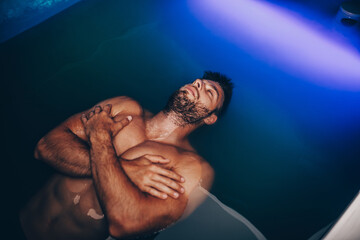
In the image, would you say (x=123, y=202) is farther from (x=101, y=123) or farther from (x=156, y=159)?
(x=101, y=123)

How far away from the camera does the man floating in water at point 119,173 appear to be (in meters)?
1.00

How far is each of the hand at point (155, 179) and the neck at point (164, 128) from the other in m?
0.32

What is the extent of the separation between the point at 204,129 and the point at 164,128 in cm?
52

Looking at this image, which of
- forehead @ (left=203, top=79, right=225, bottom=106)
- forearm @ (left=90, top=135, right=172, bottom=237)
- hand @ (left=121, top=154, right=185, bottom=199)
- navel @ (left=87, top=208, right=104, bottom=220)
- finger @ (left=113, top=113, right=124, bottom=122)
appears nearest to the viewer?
forearm @ (left=90, top=135, right=172, bottom=237)

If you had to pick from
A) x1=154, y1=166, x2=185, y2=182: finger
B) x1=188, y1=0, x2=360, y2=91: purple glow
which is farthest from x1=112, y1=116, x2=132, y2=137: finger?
x1=188, y1=0, x2=360, y2=91: purple glow

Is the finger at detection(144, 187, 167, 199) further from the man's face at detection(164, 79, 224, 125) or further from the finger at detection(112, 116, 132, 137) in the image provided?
the man's face at detection(164, 79, 224, 125)

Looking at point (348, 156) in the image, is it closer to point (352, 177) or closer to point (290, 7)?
point (352, 177)

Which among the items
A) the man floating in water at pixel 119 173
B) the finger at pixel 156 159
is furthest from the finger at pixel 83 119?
the finger at pixel 156 159

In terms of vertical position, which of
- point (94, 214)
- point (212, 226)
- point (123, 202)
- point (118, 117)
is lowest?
point (212, 226)

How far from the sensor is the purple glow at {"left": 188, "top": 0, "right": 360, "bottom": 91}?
1.92 m

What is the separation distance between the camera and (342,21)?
1828 millimetres

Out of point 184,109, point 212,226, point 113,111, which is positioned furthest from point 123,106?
point 212,226

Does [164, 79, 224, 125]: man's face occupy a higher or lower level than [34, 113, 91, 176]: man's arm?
higher

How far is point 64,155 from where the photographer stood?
46.8 inches
